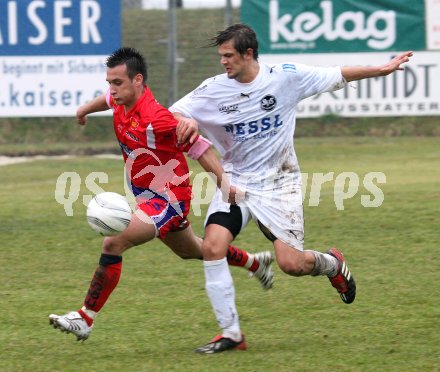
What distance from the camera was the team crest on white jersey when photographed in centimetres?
679

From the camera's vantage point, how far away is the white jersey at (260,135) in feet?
22.2

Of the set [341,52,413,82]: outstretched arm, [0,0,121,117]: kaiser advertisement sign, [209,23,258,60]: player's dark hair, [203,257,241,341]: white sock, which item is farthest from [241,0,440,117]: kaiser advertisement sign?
[203,257,241,341]: white sock

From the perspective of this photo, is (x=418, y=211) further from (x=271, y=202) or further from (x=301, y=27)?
(x=301, y=27)

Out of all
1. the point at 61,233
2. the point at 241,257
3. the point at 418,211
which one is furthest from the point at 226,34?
the point at 418,211

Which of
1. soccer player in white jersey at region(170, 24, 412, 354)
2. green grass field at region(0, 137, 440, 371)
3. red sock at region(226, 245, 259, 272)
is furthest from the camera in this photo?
red sock at region(226, 245, 259, 272)

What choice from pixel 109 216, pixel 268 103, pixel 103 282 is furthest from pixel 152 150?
pixel 103 282

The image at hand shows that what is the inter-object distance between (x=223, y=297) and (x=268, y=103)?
1265mm

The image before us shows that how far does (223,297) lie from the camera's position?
6.36 metres

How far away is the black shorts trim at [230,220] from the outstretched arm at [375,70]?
1.17 m

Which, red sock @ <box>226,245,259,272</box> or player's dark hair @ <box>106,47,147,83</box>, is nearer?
player's dark hair @ <box>106,47,147,83</box>

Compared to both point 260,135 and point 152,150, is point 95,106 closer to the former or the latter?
point 152,150

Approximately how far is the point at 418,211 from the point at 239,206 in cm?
531

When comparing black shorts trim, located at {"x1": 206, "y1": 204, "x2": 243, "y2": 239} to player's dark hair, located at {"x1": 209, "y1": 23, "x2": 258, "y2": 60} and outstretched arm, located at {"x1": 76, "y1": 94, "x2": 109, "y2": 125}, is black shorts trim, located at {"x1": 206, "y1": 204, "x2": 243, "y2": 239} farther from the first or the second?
outstretched arm, located at {"x1": 76, "y1": 94, "x2": 109, "y2": 125}

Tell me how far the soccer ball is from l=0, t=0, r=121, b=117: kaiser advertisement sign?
10932mm
